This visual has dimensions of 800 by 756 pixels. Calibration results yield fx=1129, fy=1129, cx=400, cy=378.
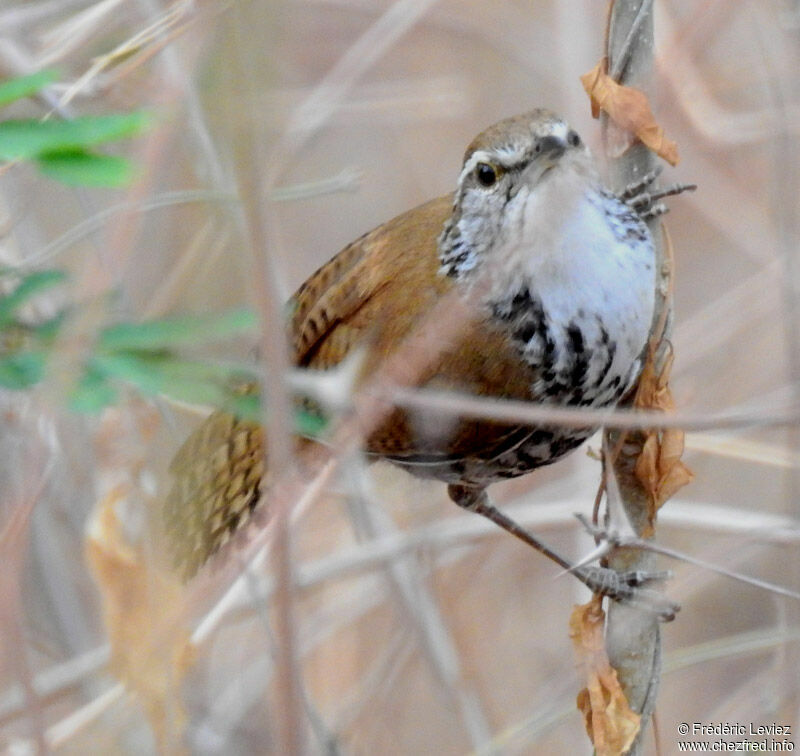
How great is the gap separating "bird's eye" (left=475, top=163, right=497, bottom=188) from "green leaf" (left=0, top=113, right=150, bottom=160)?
100cm

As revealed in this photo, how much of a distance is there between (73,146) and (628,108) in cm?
97

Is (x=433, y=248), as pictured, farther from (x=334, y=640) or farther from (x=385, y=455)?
(x=334, y=640)

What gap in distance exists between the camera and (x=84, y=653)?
3275mm

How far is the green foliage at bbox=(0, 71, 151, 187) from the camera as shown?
46.0 inches

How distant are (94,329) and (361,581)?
303 cm

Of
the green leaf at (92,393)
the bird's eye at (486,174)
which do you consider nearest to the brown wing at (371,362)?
the bird's eye at (486,174)

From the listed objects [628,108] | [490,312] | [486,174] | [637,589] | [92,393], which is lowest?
[637,589]

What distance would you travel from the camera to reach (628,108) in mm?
1821

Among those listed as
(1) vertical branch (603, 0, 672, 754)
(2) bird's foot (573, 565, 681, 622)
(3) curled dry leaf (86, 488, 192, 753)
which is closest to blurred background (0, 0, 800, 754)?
(3) curled dry leaf (86, 488, 192, 753)

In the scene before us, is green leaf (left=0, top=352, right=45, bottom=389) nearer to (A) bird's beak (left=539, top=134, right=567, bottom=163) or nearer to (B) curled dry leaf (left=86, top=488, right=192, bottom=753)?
(B) curled dry leaf (left=86, top=488, right=192, bottom=753)

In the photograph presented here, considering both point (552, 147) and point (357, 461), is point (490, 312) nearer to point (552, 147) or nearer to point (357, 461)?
point (552, 147)

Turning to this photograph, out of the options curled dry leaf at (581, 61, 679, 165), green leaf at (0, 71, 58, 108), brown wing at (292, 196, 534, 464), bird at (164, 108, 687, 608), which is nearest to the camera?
green leaf at (0, 71, 58, 108)

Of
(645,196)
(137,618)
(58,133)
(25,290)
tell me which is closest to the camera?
(58,133)

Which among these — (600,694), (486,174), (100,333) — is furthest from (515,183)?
(100,333)
